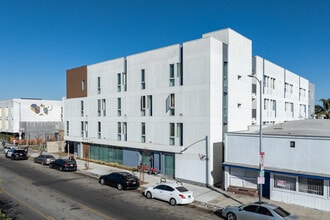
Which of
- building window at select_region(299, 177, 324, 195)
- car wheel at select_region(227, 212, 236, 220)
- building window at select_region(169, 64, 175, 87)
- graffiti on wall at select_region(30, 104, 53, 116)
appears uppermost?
building window at select_region(169, 64, 175, 87)

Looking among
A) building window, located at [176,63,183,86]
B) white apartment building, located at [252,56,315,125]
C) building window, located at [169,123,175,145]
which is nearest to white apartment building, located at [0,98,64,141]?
building window, located at [169,123,175,145]

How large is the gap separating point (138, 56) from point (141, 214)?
19052mm

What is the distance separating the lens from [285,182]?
19.6 m

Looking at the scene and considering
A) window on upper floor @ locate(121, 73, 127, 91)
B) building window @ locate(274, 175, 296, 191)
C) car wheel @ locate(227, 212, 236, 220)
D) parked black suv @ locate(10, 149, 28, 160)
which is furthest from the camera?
parked black suv @ locate(10, 149, 28, 160)

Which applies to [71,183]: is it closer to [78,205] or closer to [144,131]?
[78,205]

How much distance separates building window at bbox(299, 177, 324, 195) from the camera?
713 inches

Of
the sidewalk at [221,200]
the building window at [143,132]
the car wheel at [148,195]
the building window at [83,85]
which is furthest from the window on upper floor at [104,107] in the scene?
the car wheel at [148,195]

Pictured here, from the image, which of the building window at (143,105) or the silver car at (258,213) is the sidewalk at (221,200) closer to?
the silver car at (258,213)

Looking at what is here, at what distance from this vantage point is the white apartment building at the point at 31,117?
65.9 meters

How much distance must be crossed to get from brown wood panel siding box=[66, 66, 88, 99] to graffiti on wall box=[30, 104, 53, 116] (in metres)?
31.5

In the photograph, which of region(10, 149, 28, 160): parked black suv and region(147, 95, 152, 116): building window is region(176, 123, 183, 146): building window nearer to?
region(147, 95, 152, 116): building window

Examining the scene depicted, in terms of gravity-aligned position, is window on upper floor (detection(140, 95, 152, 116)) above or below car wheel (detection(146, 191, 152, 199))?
above

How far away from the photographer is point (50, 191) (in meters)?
22.6

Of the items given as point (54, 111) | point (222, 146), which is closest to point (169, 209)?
point (222, 146)
